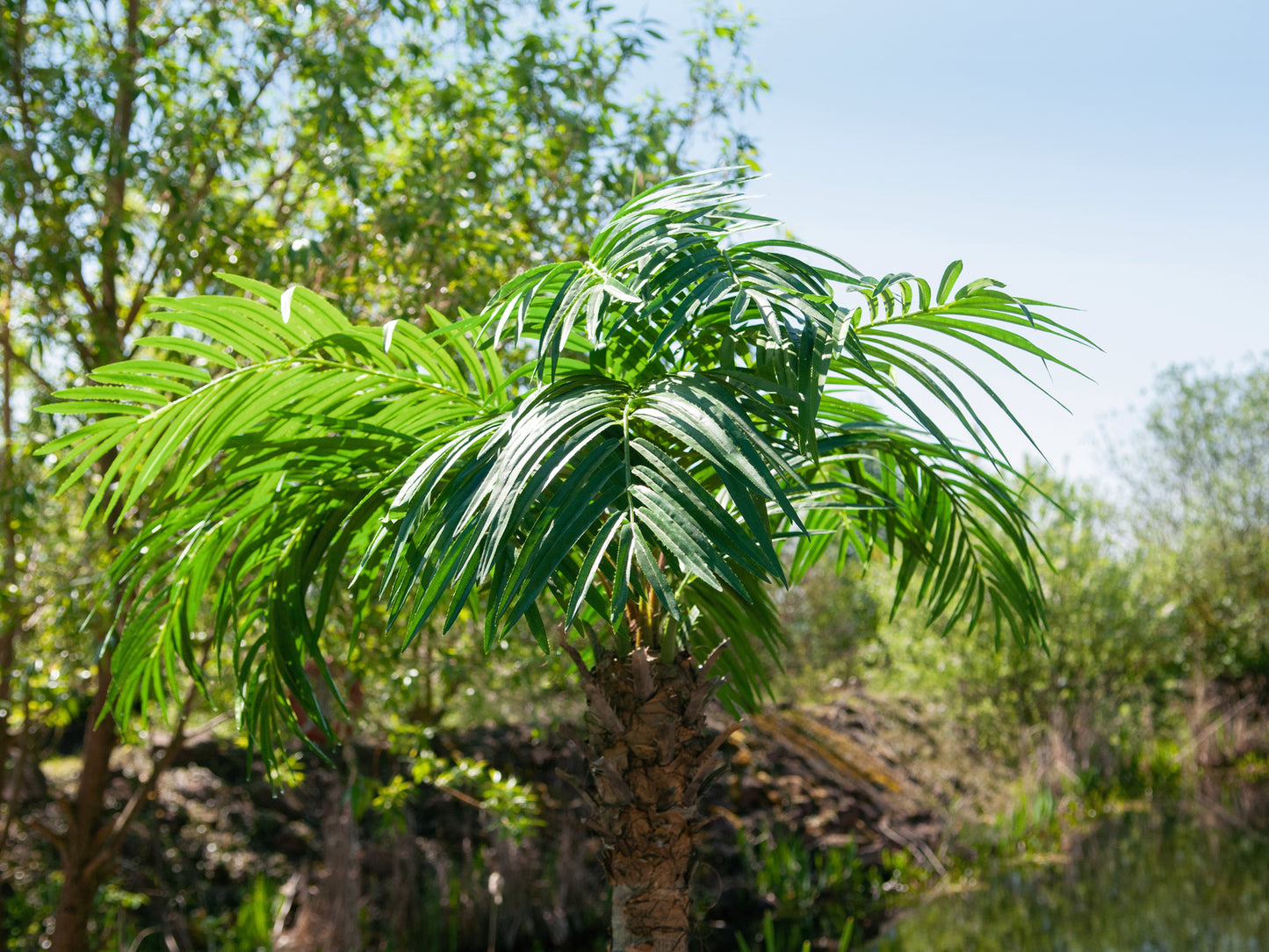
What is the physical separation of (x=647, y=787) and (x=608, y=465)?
2.81 ft

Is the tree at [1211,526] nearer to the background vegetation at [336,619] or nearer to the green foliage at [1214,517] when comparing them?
the green foliage at [1214,517]

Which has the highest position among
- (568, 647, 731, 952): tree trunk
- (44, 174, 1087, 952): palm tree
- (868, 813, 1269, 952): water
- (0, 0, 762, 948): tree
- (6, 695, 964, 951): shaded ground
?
(0, 0, 762, 948): tree

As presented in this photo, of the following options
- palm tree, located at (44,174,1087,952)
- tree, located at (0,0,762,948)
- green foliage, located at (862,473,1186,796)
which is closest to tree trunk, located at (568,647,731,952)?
palm tree, located at (44,174,1087,952)

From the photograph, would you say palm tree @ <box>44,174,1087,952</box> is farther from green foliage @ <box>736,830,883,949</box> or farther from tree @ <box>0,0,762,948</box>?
green foliage @ <box>736,830,883,949</box>

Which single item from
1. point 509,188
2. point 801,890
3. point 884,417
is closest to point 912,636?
point 801,890

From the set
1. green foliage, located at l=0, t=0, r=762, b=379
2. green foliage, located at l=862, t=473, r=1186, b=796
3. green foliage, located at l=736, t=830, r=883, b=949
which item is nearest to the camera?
green foliage, located at l=0, t=0, r=762, b=379

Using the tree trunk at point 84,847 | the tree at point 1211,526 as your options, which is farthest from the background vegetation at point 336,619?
the tree at point 1211,526

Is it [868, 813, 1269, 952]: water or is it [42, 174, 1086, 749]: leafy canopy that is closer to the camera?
[42, 174, 1086, 749]: leafy canopy

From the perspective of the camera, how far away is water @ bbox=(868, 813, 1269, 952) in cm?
589

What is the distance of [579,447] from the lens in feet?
5.24

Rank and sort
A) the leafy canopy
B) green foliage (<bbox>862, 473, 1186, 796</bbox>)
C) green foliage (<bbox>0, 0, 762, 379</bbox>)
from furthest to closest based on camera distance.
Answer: green foliage (<bbox>862, 473, 1186, 796</bbox>) < green foliage (<bbox>0, 0, 762, 379</bbox>) < the leafy canopy

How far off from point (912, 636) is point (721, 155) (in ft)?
18.2

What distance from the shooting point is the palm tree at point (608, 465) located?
5.23ft

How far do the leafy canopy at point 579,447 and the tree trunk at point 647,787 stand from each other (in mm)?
117
